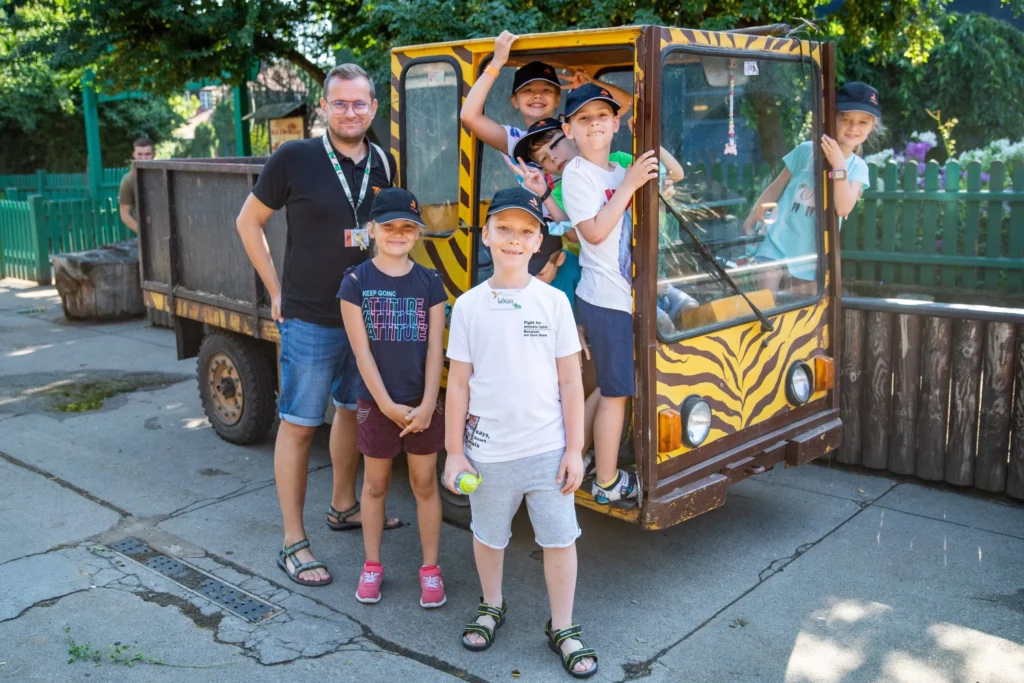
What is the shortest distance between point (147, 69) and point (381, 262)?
26.2 ft

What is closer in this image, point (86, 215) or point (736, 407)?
point (736, 407)

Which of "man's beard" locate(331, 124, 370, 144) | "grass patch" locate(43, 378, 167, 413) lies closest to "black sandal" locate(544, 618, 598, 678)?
"man's beard" locate(331, 124, 370, 144)

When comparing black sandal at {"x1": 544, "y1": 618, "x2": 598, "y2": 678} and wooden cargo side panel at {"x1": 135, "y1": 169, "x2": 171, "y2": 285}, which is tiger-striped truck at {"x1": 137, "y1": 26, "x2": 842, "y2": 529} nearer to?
black sandal at {"x1": 544, "y1": 618, "x2": 598, "y2": 678}

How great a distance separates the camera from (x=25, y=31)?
1559cm

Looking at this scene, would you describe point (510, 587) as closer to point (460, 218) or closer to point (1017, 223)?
point (460, 218)

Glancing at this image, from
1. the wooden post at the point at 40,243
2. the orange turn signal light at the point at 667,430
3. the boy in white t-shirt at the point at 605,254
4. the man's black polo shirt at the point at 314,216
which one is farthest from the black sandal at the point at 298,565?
the wooden post at the point at 40,243

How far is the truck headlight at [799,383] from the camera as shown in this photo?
4.43 metres

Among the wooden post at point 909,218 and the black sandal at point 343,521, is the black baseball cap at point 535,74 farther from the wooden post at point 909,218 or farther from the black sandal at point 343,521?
the wooden post at point 909,218

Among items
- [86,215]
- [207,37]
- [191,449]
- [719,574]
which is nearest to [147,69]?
[207,37]

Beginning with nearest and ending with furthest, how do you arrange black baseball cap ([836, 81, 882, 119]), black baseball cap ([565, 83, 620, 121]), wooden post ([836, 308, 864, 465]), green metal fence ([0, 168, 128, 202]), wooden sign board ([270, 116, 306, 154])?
1. black baseball cap ([565, 83, 620, 121])
2. black baseball cap ([836, 81, 882, 119])
3. wooden post ([836, 308, 864, 465])
4. wooden sign board ([270, 116, 306, 154])
5. green metal fence ([0, 168, 128, 202])

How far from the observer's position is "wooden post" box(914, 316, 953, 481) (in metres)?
5.14

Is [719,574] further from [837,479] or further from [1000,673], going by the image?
[837,479]

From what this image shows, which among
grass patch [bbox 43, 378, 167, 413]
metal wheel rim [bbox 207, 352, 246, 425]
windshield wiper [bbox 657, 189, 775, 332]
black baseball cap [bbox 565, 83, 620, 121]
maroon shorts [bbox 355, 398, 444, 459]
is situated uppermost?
black baseball cap [bbox 565, 83, 620, 121]

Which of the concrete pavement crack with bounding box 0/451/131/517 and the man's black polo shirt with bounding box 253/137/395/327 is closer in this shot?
the man's black polo shirt with bounding box 253/137/395/327
